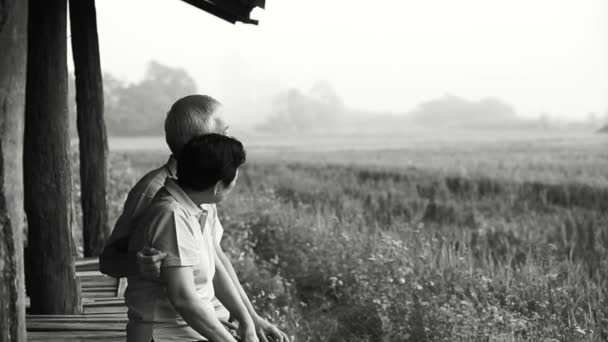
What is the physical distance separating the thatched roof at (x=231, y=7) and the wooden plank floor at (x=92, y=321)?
1.88 meters

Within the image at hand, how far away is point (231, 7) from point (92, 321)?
2037 millimetres

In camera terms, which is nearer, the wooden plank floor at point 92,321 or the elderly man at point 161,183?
the elderly man at point 161,183

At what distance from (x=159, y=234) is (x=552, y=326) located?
11.0 ft

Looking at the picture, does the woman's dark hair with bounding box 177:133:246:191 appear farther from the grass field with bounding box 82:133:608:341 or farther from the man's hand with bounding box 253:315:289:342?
the grass field with bounding box 82:133:608:341

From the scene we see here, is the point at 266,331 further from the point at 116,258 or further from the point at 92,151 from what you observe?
the point at 92,151

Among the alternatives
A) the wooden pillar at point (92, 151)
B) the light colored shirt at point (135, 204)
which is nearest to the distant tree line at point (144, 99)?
the wooden pillar at point (92, 151)

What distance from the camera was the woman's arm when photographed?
7.40 ft

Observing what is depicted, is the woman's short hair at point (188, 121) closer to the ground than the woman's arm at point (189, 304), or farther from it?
farther from it

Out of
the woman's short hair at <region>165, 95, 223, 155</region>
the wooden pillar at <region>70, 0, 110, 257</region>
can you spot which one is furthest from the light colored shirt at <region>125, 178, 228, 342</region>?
the wooden pillar at <region>70, 0, 110, 257</region>

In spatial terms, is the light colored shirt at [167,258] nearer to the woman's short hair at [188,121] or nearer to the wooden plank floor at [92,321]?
the woman's short hair at [188,121]

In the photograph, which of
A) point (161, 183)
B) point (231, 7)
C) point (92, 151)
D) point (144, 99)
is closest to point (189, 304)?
point (161, 183)

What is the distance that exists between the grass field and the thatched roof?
1973 mm

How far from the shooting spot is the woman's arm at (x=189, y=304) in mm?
2256

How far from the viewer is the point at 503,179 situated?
12.4m
